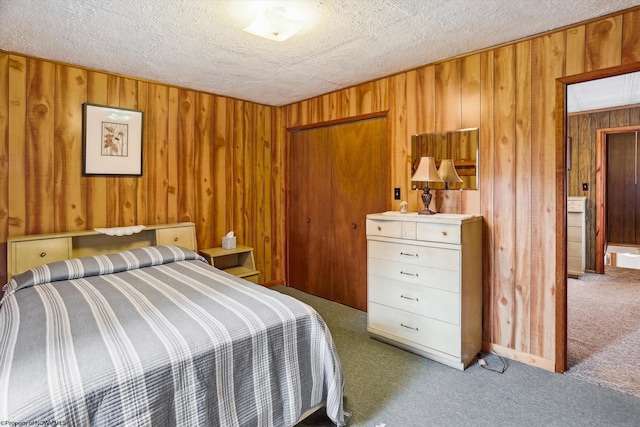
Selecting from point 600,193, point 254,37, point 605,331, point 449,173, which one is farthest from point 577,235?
point 254,37

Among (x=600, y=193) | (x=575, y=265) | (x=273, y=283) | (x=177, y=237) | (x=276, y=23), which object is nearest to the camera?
(x=276, y=23)

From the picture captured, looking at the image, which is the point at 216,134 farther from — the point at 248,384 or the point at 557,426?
the point at 557,426

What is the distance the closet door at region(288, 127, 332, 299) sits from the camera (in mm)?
3967

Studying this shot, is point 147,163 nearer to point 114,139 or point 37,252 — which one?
point 114,139

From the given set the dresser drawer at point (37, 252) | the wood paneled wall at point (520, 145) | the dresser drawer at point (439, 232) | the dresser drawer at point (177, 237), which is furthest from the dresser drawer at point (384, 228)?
the dresser drawer at point (37, 252)

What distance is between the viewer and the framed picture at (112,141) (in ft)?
9.82

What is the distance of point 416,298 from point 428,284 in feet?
0.50

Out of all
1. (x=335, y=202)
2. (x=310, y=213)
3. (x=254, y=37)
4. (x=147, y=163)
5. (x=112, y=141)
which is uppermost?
(x=254, y=37)

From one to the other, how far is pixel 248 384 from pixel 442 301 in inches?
58.2

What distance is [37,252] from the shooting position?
8.54 feet

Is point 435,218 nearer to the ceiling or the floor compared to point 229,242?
nearer to the ceiling

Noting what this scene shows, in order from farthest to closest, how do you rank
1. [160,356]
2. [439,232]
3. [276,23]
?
[439,232] → [276,23] → [160,356]

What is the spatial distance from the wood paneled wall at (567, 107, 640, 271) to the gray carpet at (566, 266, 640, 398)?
0.62 metres

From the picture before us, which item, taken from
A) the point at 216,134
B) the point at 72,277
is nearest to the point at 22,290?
the point at 72,277
